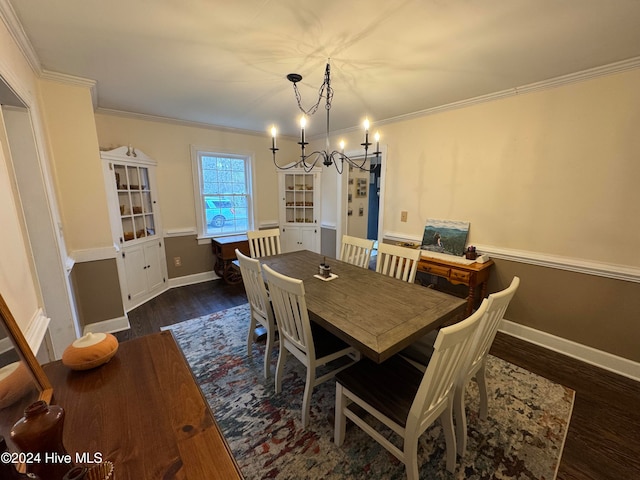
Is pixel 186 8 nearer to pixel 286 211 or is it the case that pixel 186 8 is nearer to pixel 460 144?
pixel 460 144

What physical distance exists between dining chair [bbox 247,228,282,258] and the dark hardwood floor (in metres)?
0.89

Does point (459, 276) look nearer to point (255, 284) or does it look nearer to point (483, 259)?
point (483, 259)

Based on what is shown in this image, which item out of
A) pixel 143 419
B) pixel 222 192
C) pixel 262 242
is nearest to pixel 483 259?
pixel 262 242

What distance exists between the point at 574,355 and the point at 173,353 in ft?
10.6

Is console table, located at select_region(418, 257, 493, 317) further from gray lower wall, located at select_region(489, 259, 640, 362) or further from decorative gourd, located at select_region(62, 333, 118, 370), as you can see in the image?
decorative gourd, located at select_region(62, 333, 118, 370)

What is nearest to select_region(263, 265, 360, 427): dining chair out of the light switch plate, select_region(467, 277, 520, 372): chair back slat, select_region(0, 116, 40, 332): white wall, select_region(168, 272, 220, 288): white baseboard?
select_region(467, 277, 520, 372): chair back slat

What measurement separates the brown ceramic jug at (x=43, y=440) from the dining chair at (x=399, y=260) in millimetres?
2177

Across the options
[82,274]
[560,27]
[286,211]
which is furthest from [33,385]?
[286,211]

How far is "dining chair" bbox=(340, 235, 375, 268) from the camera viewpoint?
273 centimetres

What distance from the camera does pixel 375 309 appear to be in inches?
65.5

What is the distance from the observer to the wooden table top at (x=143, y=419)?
65 centimetres

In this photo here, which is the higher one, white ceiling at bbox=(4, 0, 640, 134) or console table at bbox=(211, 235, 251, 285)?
white ceiling at bbox=(4, 0, 640, 134)

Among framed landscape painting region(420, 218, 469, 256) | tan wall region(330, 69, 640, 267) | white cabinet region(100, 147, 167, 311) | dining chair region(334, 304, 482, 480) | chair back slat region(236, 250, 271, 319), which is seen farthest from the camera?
white cabinet region(100, 147, 167, 311)

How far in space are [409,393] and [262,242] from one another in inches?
88.5
